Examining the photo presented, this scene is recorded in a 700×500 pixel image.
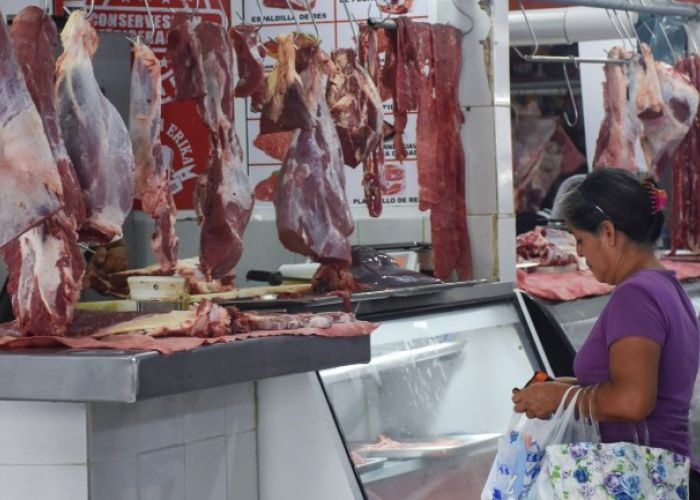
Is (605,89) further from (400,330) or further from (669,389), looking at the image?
(669,389)

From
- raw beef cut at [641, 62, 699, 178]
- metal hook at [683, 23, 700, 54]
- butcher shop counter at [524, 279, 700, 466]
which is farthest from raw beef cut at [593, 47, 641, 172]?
butcher shop counter at [524, 279, 700, 466]

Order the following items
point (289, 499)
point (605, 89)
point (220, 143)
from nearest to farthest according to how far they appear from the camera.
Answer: point (289, 499) → point (220, 143) → point (605, 89)

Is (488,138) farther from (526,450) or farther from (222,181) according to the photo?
(526,450)

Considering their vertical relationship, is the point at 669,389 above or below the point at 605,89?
below

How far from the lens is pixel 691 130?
24.6 ft

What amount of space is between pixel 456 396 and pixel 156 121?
168 centimetres

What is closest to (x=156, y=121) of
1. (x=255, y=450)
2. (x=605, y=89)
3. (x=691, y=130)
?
(x=255, y=450)

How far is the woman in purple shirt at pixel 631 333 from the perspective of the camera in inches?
139

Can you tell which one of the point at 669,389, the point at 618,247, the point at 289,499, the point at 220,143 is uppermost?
the point at 220,143

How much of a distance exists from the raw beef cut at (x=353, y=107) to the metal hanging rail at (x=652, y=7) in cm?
87

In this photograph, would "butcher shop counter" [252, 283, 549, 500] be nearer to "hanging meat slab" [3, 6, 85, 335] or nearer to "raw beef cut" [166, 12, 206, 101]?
"hanging meat slab" [3, 6, 85, 335]

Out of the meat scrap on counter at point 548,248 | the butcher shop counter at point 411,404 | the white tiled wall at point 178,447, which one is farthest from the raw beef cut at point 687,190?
the white tiled wall at point 178,447

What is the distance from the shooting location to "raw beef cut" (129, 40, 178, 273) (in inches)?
164

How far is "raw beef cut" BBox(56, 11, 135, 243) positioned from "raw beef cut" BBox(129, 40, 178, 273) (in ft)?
1.28
